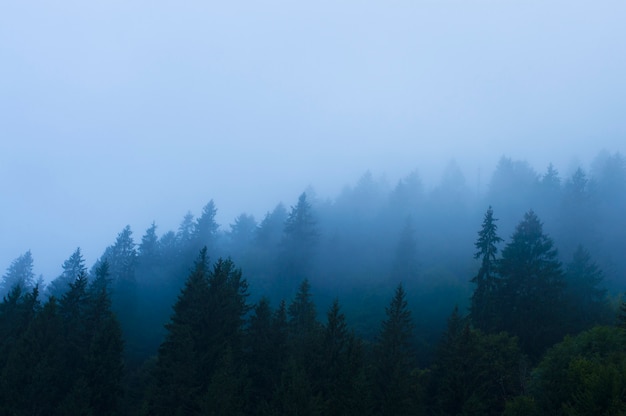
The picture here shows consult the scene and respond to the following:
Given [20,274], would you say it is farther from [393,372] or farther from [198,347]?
[393,372]

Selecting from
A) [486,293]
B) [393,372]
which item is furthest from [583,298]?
[393,372]

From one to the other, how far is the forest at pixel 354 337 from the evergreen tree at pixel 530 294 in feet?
0.38

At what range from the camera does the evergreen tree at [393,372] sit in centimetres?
2717

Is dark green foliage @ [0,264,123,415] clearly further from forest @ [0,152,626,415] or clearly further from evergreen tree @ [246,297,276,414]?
evergreen tree @ [246,297,276,414]

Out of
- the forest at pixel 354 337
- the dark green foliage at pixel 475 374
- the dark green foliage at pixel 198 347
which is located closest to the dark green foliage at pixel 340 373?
the forest at pixel 354 337

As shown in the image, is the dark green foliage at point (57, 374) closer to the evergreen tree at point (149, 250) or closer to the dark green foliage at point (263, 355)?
the dark green foliage at point (263, 355)

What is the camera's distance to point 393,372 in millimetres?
30344

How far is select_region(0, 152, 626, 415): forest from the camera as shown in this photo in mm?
26533

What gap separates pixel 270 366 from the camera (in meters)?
35.0

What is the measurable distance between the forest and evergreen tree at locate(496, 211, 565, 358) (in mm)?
116

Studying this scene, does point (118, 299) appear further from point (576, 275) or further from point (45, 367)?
point (576, 275)

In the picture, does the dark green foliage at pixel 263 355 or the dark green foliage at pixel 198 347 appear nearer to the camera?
the dark green foliage at pixel 198 347

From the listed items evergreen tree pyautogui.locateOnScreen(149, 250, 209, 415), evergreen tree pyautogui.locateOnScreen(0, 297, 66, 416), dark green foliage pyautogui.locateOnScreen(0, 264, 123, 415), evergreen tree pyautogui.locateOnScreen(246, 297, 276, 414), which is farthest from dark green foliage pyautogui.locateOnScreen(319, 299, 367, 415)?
evergreen tree pyautogui.locateOnScreen(0, 297, 66, 416)

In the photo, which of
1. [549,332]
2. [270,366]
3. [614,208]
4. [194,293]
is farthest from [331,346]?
[614,208]
